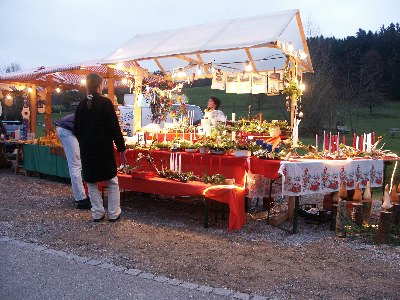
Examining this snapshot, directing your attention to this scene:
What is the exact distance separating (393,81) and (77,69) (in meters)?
48.9

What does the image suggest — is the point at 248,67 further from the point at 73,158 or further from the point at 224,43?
the point at 73,158

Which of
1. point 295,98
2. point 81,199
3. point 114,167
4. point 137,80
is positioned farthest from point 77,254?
point 137,80

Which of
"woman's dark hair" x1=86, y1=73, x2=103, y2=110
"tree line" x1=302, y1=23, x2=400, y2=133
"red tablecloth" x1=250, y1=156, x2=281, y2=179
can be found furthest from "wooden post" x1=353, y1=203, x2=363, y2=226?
"tree line" x1=302, y1=23, x2=400, y2=133

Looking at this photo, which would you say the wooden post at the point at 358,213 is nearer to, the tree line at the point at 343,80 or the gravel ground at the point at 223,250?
the gravel ground at the point at 223,250

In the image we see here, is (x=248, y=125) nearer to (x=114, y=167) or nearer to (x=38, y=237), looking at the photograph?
(x=114, y=167)

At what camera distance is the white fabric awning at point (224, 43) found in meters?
7.43

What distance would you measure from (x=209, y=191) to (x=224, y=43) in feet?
10.2

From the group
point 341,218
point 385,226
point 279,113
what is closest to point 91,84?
point 341,218

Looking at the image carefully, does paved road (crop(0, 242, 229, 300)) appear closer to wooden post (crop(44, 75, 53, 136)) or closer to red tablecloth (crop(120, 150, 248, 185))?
red tablecloth (crop(120, 150, 248, 185))

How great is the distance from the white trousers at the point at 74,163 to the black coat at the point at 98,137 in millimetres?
1372

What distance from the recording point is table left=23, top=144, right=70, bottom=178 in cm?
1006

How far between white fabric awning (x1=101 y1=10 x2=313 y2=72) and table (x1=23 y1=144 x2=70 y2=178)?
278 cm

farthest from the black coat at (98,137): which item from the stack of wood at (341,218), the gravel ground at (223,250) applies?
the stack of wood at (341,218)

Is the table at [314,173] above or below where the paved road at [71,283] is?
above
